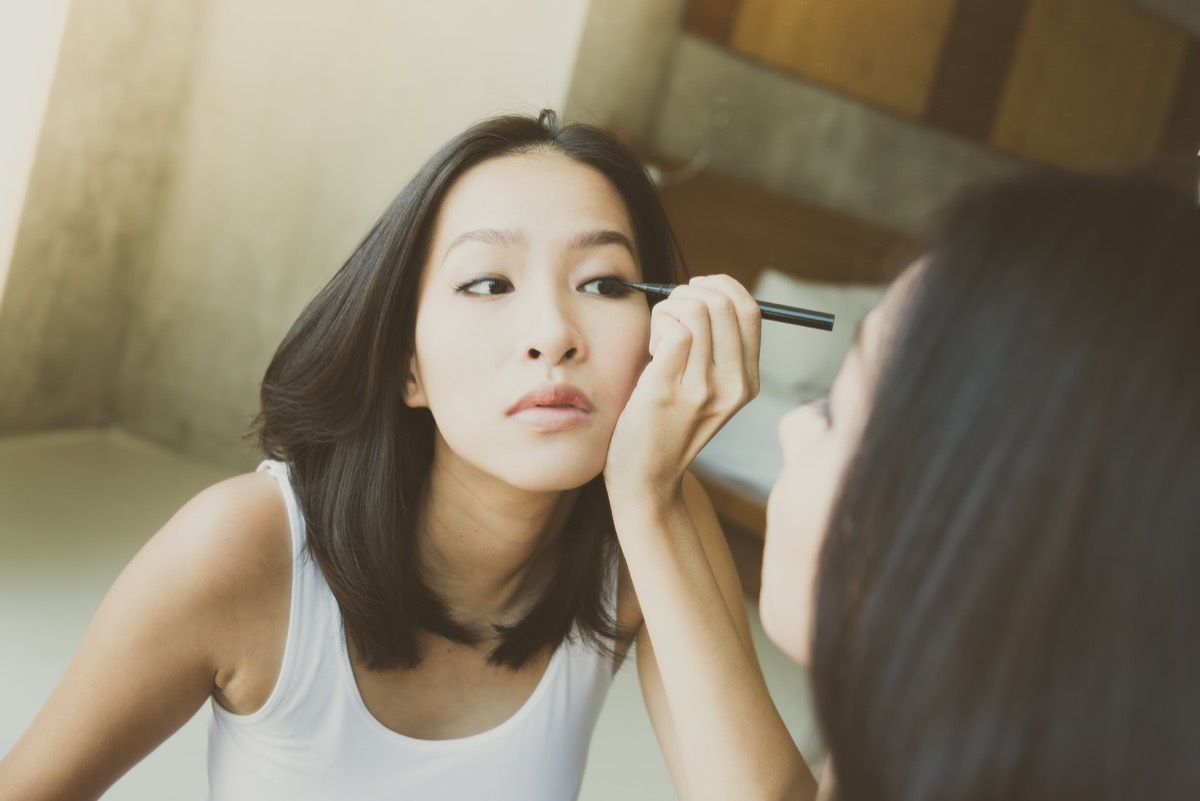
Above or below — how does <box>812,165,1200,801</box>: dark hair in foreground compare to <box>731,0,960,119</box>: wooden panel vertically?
below

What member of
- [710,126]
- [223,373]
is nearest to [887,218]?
[710,126]

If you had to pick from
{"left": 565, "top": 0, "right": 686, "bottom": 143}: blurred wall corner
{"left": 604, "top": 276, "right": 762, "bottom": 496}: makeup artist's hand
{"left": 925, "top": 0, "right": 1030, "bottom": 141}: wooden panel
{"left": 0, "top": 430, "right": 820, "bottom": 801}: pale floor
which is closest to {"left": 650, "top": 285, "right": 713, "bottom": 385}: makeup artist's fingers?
{"left": 604, "top": 276, "right": 762, "bottom": 496}: makeup artist's hand

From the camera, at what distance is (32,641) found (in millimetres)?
1944

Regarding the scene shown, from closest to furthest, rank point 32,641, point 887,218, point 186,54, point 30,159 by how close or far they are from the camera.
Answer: point 32,641 < point 30,159 < point 887,218 < point 186,54

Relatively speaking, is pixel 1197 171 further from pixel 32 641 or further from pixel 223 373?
pixel 223 373

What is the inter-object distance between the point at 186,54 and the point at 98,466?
4.10 feet

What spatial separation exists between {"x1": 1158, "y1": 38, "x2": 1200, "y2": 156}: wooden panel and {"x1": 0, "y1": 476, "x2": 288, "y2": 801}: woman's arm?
1.72 metres

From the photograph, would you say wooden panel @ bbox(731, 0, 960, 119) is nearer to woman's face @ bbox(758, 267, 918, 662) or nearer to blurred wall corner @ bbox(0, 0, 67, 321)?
blurred wall corner @ bbox(0, 0, 67, 321)

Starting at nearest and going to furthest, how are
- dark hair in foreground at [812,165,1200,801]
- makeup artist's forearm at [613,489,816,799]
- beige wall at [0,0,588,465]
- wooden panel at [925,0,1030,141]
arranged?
dark hair in foreground at [812,165,1200,801], makeup artist's forearm at [613,489,816,799], wooden panel at [925,0,1030,141], beige wall at [0,0,588,465]

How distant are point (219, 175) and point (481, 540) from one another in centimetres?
252

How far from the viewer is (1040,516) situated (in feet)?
1.62

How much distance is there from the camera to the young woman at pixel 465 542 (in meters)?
0.87

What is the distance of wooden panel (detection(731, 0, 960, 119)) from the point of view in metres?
2.55

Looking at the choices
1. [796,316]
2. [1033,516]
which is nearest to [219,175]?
[796,316]
